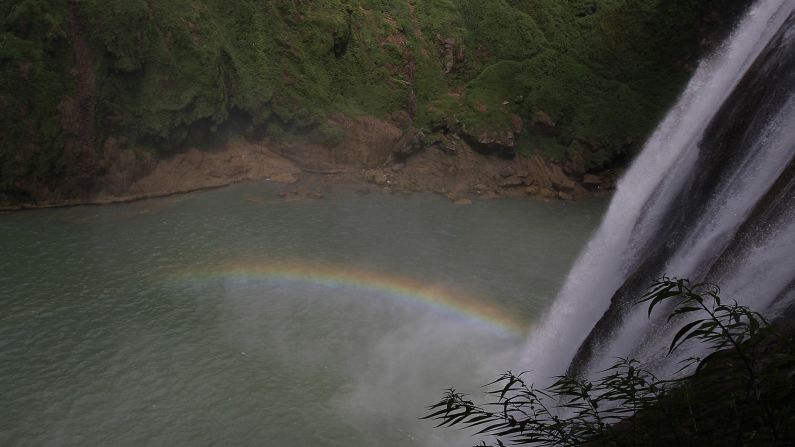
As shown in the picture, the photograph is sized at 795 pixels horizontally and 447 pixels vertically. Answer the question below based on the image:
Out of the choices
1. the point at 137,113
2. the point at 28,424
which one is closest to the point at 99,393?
the point at 28,424

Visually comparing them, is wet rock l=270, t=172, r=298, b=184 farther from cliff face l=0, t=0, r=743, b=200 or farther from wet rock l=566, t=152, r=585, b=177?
wet rock l=566, t=152, r=585, b=177

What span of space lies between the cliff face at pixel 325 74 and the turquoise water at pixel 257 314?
14.6ft

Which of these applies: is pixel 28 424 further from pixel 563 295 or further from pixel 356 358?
pixel 563 295

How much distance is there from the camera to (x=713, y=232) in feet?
35.2

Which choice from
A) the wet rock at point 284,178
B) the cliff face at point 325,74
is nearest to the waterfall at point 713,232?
the cliff face at point 325,74

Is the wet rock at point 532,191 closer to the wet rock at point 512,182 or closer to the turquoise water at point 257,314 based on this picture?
the wet rock at point 512,182

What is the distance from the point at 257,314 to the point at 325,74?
69.0 ft

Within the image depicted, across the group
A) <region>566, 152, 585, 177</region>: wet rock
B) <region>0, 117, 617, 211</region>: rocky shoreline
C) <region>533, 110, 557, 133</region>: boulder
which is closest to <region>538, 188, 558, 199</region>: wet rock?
<region>0, 117, 617, 211</region>: rocky shoreline

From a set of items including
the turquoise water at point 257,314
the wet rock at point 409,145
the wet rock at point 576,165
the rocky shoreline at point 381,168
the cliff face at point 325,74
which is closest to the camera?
the turquoise water at point 257,314

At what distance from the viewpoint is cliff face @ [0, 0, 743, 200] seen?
27.3 metres

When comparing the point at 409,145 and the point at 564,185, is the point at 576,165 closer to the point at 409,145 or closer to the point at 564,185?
the point at 564,185

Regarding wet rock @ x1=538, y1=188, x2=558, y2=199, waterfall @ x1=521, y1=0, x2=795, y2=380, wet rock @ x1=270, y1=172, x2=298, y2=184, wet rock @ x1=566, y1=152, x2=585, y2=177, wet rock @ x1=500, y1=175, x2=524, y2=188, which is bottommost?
waterfall @ x1=521, y1=0, x2=795, y2=380

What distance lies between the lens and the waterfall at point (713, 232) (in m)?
9.16

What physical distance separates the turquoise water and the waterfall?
162 inches
